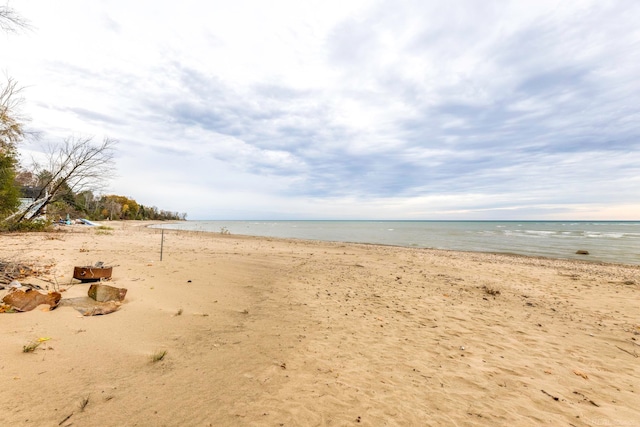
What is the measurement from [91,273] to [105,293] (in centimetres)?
161

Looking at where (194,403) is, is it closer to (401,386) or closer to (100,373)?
(100,373)

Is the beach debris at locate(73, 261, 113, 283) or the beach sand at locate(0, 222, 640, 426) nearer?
the beach sand at locate(0, 222, 640, 426)

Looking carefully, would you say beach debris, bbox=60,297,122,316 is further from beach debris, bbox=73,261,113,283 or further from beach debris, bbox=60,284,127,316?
beach debris, bbox=73,261,113,283

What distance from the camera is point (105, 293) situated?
6.15m

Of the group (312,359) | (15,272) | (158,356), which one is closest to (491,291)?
(312,359)

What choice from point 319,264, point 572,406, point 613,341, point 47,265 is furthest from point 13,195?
point 613,341

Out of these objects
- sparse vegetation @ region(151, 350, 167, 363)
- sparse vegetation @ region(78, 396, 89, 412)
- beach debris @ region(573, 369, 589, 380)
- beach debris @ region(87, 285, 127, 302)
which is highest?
beach debris @ region(87, 285, 127, 302)

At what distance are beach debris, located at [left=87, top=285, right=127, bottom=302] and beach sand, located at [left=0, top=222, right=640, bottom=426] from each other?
0.65 feet

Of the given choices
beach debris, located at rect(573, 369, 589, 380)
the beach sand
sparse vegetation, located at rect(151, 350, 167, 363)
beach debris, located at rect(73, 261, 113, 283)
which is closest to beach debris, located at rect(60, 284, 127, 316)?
the beach sand

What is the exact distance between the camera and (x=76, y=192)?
1834cm

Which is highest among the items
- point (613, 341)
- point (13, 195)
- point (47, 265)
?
point (13, 195)

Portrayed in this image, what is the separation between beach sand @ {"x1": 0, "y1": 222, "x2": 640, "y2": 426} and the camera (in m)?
3.13

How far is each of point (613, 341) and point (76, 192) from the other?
25.3 meters

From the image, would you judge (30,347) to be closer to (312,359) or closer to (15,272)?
(312,359)
